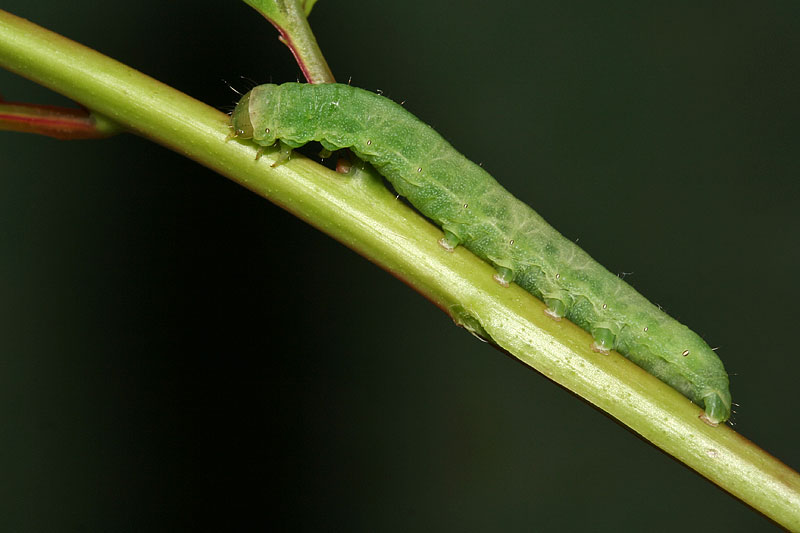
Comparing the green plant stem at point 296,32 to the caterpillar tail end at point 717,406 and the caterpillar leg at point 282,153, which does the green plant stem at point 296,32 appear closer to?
the caterpillar leg at point 282,153

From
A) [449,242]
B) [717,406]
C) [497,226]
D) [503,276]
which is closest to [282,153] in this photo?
[449,242]

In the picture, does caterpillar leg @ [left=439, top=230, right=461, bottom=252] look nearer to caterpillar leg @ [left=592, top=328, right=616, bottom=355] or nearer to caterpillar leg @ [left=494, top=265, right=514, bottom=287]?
caterpillar leg @ [left=494, top=265, right=514, bottom=287]

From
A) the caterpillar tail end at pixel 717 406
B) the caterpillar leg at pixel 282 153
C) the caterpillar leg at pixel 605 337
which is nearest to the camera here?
the caterpillar leg at pixel 282 153

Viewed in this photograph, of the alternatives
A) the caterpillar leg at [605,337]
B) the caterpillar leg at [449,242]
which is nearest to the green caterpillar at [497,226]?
the caterpillar leg at [605,337]

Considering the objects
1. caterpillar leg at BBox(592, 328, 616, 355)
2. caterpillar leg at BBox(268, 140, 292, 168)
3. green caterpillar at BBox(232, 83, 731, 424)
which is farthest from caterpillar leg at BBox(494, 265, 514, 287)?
caterpillar leg at BBox(268, 140, 292, 168)

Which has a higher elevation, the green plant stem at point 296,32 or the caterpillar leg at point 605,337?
the caterpillar leg at point 605,337

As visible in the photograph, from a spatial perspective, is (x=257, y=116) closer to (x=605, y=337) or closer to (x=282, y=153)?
(x=282, y=153)
